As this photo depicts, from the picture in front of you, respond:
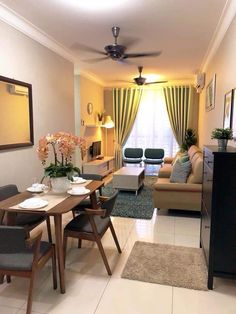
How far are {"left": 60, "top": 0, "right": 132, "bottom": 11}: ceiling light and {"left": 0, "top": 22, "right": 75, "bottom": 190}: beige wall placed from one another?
3.00ft

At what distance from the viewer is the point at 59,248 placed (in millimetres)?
2047

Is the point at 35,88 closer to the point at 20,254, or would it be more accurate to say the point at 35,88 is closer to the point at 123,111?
the point at 20,254

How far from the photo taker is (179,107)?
6.99 meters

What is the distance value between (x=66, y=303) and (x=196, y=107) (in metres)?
6.25

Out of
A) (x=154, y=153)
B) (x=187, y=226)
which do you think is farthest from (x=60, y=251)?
(x=154, y=153)

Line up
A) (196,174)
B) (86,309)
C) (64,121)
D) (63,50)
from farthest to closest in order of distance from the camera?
(64,121) < (63,50) < (196,174) < (86,309)

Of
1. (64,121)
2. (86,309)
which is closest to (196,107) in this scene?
(64,121)

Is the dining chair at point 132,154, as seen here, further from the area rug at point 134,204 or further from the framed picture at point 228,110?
the framed picture at point 228,110

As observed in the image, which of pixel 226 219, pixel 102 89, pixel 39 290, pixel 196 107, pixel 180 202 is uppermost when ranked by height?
pixel 102 89

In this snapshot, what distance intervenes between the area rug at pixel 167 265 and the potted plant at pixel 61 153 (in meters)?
1.08

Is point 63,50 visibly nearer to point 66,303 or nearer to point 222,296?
point 66,303

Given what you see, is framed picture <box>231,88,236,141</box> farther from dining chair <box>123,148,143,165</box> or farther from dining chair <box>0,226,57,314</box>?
dining chair <box>123,148,143,165</box>

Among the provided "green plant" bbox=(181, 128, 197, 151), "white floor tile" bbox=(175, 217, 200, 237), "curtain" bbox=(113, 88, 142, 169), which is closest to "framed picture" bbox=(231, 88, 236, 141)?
"white floor tile" bbox=(175, 217, 200, 237)

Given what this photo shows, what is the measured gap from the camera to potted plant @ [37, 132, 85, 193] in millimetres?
2348
